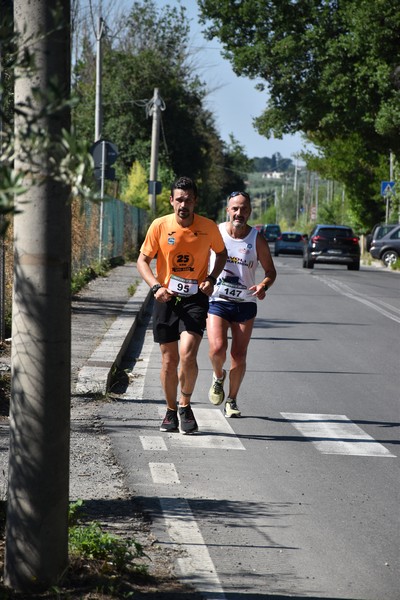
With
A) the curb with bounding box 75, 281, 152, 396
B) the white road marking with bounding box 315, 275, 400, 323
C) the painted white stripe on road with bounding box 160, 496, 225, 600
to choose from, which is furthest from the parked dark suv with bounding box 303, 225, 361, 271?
the painted white stripe on road with bounding box 160, 496, 225, 600

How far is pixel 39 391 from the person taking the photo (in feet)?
14.5

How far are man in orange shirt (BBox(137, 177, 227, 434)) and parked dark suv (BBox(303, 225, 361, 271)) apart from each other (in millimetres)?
31998

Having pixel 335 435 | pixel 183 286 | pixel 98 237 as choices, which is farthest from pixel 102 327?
pixel 98 237

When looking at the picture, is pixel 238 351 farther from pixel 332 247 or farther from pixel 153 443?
pixel 332 247

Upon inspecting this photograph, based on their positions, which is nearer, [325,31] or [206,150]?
[325,31]

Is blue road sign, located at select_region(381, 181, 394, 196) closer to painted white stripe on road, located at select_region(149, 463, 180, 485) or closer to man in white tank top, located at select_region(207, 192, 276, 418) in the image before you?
man in white tank top, located at select_region(207, 192, 276, 418)

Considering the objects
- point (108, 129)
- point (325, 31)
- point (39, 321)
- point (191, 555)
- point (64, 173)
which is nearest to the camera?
point (64, 173)

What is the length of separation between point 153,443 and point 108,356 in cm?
381

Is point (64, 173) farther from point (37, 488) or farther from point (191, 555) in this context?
point (191, 555)

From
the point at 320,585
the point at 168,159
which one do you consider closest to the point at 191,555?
the point at 320,585

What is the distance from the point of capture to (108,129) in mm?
66188

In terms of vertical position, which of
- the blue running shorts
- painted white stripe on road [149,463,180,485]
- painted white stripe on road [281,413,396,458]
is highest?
the blue running shorts

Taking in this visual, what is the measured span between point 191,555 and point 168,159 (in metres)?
61.7

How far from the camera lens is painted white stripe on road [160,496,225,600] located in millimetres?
4961
